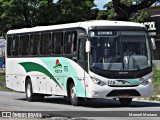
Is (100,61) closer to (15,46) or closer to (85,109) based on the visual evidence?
(85,109)

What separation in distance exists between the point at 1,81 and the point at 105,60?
23802 millimetres

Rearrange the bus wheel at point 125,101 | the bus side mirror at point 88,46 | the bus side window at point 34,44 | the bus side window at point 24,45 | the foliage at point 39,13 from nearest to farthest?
1. the bus side mirror at point 88,46
2. the bus wheel at point 125,101
3. the bus side window at point 34,44
4. the bus side window at point 24,45
5. the foliage at point 39,13

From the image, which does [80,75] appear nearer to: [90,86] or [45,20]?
[90,86]

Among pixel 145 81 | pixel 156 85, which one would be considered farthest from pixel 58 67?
pixel 156 85

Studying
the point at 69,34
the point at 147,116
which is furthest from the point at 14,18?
the point at 147,116

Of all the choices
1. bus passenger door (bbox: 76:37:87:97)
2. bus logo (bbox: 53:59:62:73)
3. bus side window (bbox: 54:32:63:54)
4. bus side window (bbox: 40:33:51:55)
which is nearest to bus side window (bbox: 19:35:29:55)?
bus side window (bbox: 40:33:51:55)

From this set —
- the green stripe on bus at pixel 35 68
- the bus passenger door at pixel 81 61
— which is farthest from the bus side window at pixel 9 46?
the bus passenger door at pixel 81 61

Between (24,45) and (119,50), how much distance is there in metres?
6.87

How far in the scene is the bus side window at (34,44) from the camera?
79.6 ft

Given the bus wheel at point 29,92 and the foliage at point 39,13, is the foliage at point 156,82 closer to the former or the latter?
the bus wheel at point 29,92

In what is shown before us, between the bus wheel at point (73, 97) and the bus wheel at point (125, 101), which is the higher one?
the bus wheel at point (73, 97)

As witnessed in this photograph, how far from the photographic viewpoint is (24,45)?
25469mm

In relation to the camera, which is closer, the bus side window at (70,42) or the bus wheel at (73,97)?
the bus wheel at (73,97)

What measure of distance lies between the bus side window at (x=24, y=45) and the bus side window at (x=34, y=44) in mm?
456
